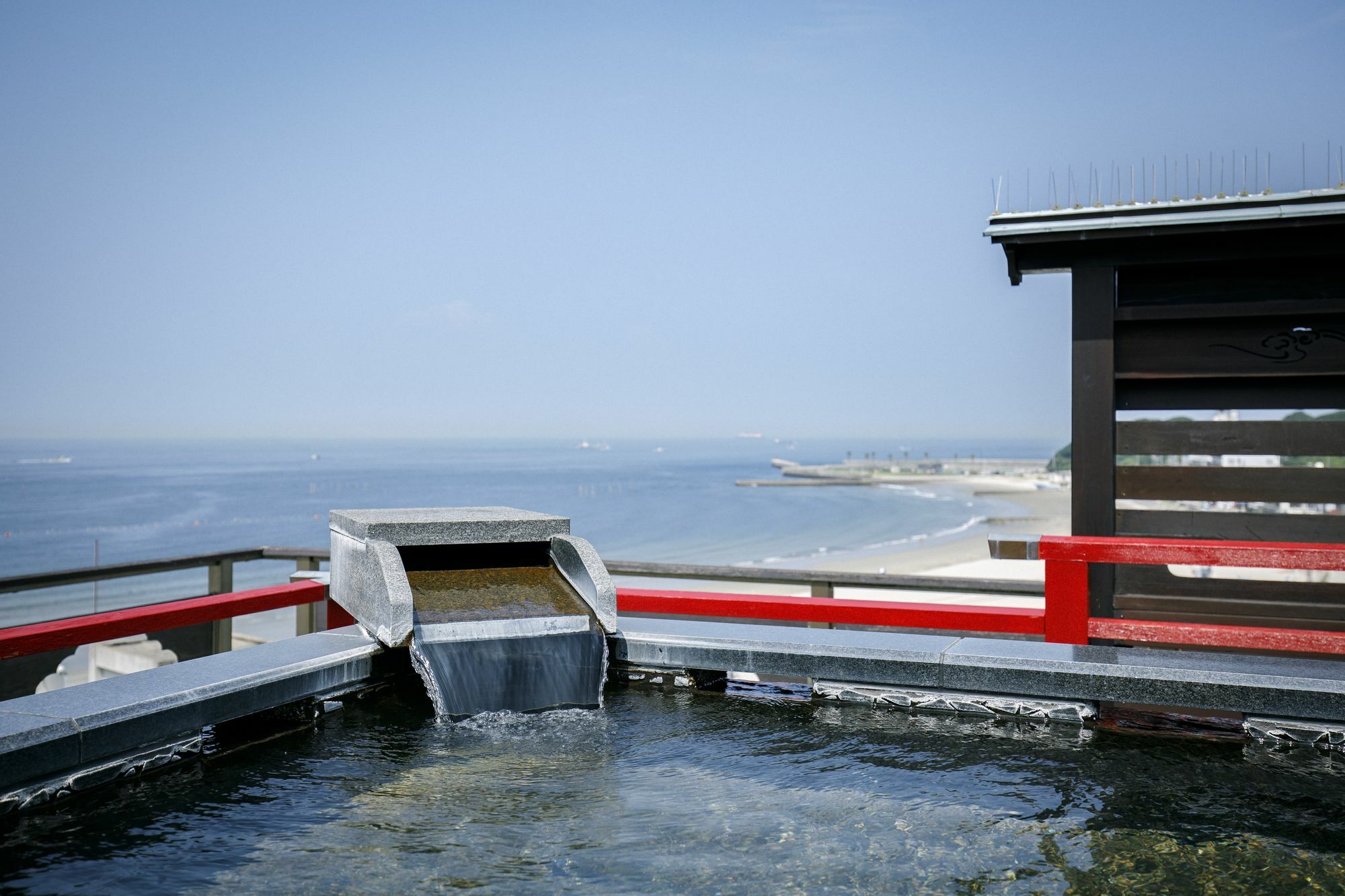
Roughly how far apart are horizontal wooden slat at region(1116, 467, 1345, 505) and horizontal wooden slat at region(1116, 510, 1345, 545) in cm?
9

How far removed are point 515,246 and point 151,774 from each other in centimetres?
11657

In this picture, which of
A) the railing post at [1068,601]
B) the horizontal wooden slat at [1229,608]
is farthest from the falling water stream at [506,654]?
the horizontal wooden slat at [1229,608]

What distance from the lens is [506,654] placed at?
4.25 metres

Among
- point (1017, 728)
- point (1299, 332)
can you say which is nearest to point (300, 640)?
point (1017, 728)

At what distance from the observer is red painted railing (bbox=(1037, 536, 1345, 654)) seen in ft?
12.7

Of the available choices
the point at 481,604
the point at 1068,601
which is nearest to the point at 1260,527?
the point at 1068,601

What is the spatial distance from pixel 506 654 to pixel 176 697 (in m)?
1.34

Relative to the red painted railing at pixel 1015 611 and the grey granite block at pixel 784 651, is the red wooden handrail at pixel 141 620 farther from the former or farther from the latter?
the grey granite block at pixel 784 651

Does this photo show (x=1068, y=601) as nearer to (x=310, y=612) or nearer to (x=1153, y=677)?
(x=1153, y=677)

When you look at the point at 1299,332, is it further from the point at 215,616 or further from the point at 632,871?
the point at 215,616

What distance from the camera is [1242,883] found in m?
2.51

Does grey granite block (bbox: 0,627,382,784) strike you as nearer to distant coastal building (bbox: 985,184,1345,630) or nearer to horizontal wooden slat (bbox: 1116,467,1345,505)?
distant coastal building (bbox: 985,184,1345,630)

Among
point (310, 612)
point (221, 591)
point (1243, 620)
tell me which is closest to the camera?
point (1243, 620)

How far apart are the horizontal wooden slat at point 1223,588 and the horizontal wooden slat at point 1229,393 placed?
894 mm
